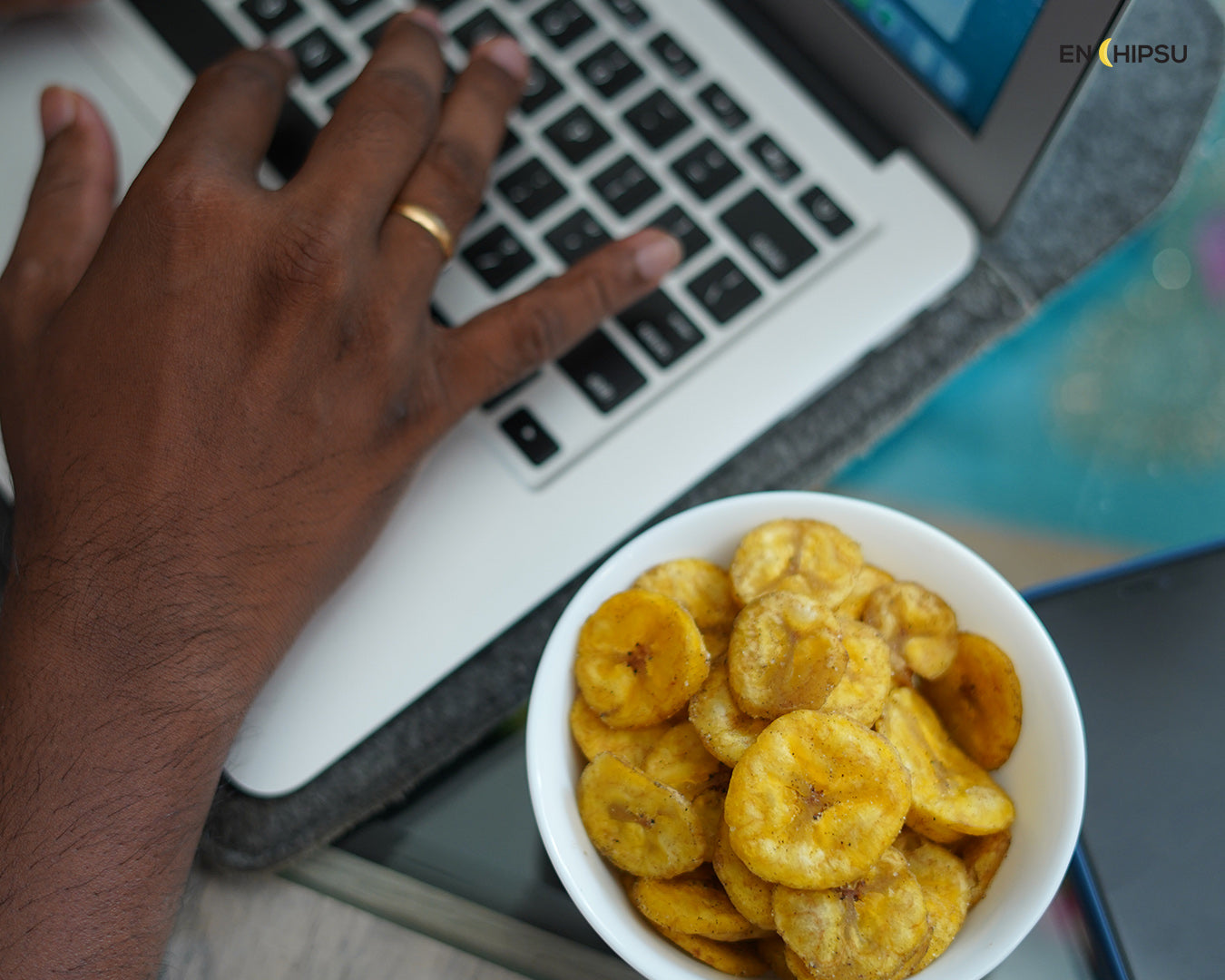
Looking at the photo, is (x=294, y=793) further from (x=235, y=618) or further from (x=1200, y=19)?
(x=1200, y=19)

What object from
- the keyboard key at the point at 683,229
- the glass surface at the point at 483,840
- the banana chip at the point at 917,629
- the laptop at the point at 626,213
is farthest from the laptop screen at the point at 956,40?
the glass surface at the point at 483,840

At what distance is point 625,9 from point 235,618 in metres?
0.33

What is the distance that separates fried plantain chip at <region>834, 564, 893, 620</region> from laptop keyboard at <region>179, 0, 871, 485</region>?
13 cm

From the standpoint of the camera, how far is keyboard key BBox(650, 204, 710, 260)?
1.62ft

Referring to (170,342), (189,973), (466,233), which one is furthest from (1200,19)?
(189,973)

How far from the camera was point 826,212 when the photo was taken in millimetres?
498

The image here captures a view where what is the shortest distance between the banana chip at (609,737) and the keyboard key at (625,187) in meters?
0.23

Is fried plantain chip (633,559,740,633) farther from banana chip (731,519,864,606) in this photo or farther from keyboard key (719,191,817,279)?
keyboard key (719,191,817,279)

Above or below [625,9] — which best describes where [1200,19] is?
below

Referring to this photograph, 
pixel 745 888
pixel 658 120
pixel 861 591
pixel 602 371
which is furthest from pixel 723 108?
pixel 745 888

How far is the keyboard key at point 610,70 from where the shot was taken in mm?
518

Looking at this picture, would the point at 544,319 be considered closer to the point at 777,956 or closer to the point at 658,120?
the point at 658,120

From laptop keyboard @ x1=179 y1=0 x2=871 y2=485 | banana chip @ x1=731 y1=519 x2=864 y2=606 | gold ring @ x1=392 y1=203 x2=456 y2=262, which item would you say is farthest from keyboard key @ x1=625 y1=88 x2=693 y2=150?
banana chip @ x1=731 y1=519 x2=864 y2=606

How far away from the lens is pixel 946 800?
367 millimetres
